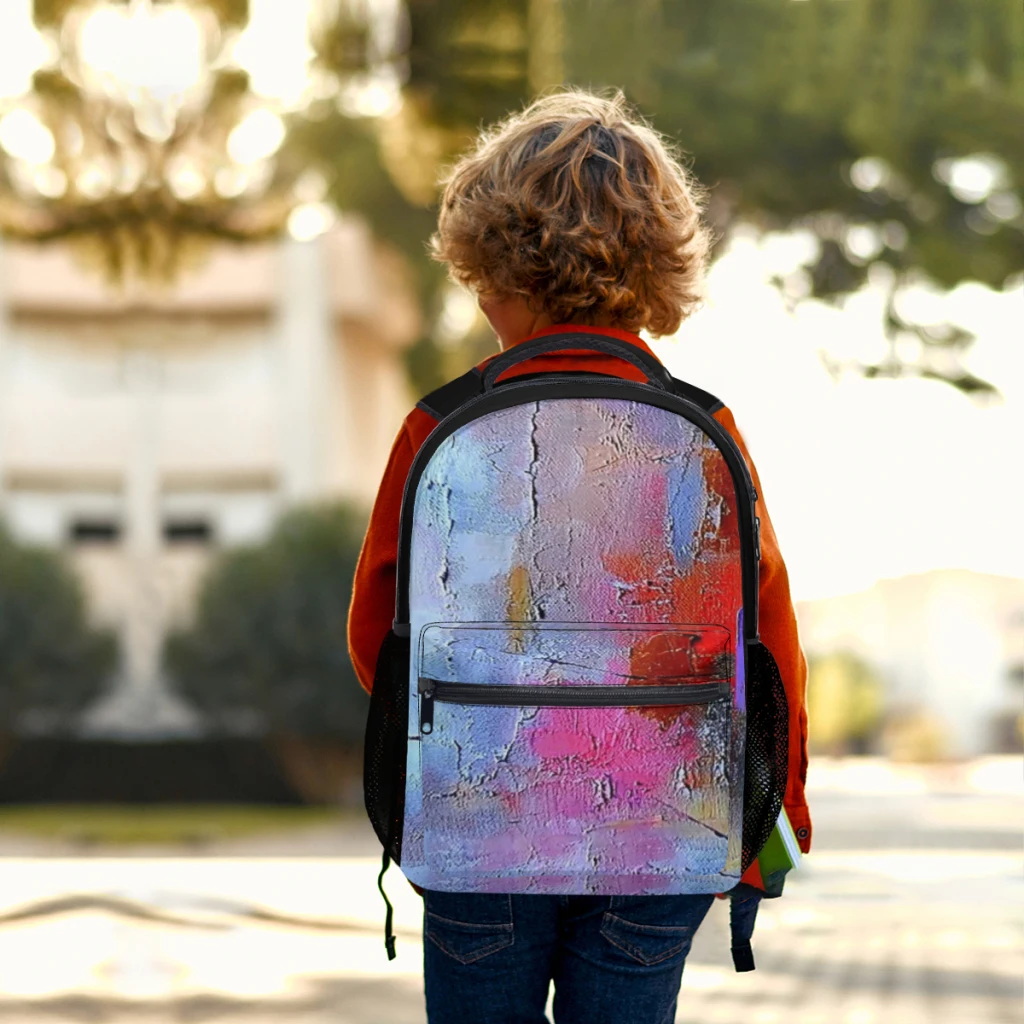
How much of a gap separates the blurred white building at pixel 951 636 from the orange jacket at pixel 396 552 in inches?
1997

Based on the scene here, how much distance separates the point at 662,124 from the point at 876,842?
7163 millimetres

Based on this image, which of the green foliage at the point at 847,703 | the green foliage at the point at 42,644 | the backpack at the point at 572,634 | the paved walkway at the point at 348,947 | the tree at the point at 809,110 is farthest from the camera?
the green foliage at the point at 847,703

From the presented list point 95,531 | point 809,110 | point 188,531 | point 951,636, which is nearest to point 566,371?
point 809,110

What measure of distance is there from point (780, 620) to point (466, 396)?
0.46 m

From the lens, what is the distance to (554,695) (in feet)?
5.85

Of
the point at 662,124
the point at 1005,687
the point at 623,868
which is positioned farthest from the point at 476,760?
the point at 1005,687

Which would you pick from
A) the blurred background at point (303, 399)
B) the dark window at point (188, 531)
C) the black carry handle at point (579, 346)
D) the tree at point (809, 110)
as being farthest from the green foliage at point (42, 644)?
the black carry handle at point (579, 346)

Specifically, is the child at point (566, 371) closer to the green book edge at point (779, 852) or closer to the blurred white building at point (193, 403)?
the green book edge at point (779, 852)

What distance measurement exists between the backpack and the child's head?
0.47 ft

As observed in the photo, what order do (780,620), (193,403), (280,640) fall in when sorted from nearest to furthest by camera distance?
(780,620)
(280,640)
(193,403)

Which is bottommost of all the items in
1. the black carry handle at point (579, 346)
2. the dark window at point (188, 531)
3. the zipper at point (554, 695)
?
the dark window at point (188, 531)

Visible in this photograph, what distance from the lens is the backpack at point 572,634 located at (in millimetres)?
1782

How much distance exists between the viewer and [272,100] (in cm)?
1120

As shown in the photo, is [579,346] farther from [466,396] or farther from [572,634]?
[572,634]
